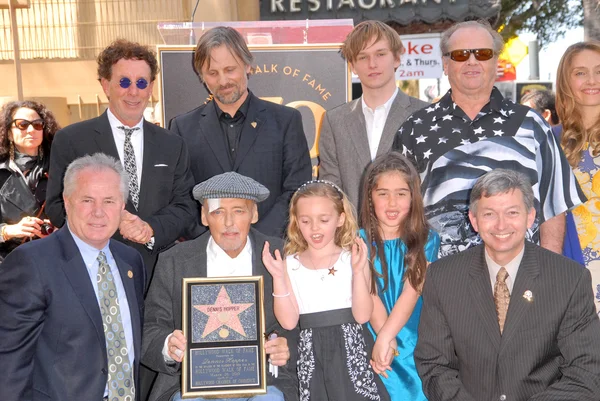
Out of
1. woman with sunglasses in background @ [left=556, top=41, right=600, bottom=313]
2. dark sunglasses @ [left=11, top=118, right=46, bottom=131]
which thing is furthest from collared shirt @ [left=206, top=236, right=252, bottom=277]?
dark sunglasses @ [left=11, top=118, right=46, bottom=131]

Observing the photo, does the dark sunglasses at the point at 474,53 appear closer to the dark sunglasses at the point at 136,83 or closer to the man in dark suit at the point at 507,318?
the man in dark suit at the point at 507,318

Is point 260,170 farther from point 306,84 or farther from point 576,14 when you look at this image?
point 576,14

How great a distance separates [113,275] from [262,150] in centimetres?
146

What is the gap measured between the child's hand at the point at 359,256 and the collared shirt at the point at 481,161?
557mm

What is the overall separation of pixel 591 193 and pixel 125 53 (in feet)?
10.4

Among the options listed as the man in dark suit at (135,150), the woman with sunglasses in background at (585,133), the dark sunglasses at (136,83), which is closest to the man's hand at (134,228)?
the man in dark suit at (135,150)

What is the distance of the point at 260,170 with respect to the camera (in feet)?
17.3

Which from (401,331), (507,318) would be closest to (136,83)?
(401,331)

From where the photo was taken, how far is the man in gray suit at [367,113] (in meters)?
5.44

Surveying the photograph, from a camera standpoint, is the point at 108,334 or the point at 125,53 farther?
the point at 125,53

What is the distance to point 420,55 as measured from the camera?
40.7 ft

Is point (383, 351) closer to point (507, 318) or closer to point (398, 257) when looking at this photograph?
point (398, 257)

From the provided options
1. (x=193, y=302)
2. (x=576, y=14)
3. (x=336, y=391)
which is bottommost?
(x=336, y=391)

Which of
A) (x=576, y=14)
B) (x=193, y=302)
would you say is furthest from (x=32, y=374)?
(x=576, y=14)
